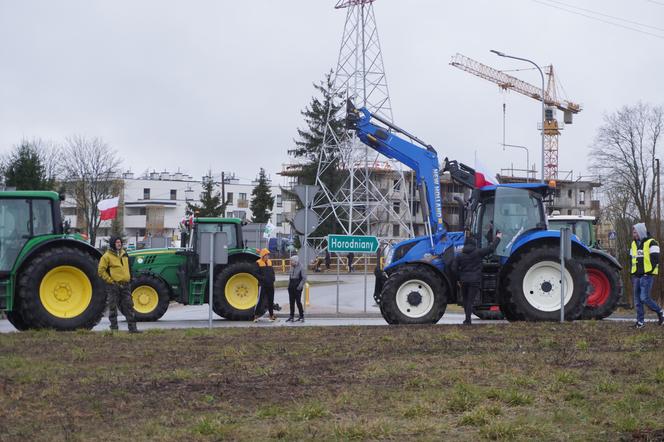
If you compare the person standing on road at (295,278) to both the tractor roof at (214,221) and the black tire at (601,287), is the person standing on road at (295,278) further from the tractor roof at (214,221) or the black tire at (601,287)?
the black tire at (601,287)

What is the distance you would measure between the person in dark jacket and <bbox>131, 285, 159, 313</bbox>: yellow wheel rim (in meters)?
9.03

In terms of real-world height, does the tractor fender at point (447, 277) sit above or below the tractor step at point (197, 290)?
above

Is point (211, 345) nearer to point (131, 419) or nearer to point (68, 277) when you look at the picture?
point (68, 277)

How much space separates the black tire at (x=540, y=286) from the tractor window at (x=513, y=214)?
556 mm

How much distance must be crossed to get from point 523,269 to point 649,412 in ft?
31.2

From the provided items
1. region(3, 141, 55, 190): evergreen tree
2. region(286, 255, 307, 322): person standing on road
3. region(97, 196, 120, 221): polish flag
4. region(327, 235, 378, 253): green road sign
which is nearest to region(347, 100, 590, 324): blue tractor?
region(286, 255, 307, 322): person standing on road

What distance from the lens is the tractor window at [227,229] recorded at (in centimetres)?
2527

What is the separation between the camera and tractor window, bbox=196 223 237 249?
25.3 m

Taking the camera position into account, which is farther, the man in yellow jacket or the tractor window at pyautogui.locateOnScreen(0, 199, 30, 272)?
the tractor window at pyautogui.locateOnScreen(0, 199, 30, 272)

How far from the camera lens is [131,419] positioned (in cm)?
882

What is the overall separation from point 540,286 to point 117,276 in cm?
791

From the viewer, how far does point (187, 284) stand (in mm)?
24312

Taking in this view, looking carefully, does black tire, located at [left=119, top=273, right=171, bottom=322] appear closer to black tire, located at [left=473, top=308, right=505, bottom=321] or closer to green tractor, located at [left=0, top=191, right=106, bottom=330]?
green tractor, located at [left=0, top=191, right=106, bottom=330]

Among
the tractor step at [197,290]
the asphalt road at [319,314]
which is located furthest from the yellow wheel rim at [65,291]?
the tractor step at [197,290]
